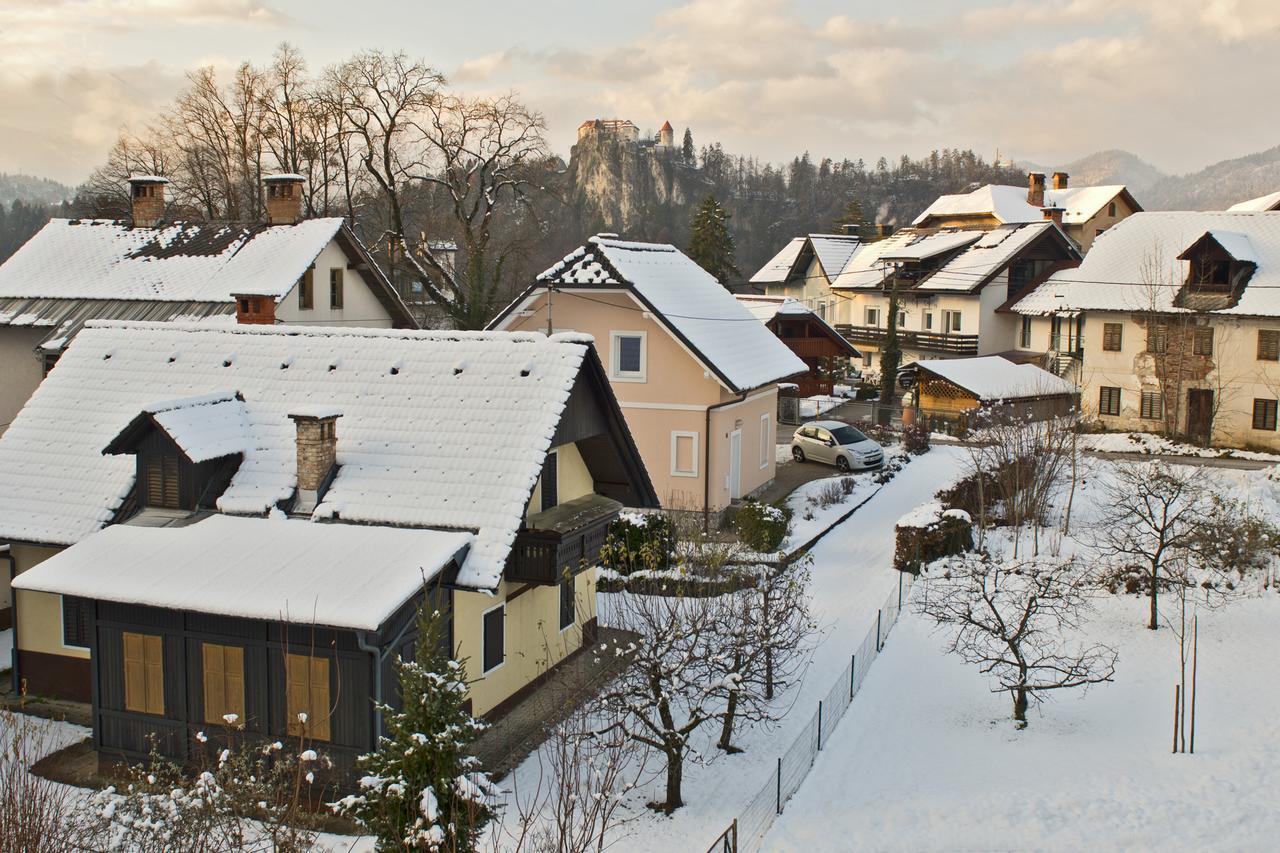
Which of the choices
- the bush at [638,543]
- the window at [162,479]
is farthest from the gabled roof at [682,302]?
the window at [162,479]

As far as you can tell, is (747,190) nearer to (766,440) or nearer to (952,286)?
(952,286)

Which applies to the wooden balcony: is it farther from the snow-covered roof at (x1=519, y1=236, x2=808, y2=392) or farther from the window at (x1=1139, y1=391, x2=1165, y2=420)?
the window at (x1=1139, y1=391, x2=1165, y2=420)

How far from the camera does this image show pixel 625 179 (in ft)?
548

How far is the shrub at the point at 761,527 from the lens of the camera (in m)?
26.6

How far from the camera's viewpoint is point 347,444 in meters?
18.1

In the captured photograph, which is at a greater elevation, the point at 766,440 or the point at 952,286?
the point at 952,286

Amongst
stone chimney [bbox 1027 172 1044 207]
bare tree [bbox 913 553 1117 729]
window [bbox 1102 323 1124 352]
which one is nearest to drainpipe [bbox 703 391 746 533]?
bare tree [bbox 913 553 1117 729]

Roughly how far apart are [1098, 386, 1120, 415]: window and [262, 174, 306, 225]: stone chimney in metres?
31.1

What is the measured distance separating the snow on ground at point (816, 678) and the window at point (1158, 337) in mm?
12245

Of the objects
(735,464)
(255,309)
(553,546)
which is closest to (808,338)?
(735,464)

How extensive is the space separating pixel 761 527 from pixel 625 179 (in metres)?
146

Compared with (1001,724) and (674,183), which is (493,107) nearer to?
(1001,724)

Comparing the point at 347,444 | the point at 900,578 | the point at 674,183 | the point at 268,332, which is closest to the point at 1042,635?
the point at 900,578

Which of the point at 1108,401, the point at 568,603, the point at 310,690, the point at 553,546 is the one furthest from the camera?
the point at 1108,401
